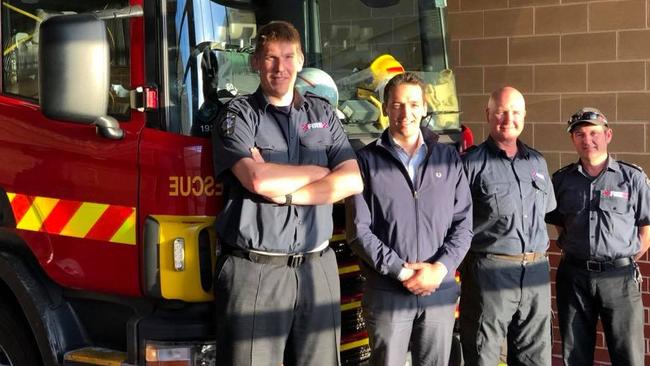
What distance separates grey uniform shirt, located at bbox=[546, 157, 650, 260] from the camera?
15.7 ft

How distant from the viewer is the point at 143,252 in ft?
12.2

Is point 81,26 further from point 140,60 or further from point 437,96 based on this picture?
point 437,96

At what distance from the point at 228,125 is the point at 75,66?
2.06 feet

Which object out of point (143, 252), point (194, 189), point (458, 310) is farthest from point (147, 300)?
point (458, 310)

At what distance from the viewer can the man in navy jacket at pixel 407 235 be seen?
13.0 feet

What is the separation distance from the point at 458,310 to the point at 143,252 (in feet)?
5.80

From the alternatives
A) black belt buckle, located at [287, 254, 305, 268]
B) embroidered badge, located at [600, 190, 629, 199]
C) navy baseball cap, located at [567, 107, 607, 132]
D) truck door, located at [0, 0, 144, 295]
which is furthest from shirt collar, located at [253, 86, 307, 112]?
embroidered badge, located at [600, 190, 629, 199]

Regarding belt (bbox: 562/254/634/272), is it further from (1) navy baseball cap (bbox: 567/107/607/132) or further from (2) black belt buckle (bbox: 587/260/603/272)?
(1) navy baseball cap (bbox: 567/107/607/132)

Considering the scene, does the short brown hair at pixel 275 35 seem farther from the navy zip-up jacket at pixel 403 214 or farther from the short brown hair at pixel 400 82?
the navy zip-up jacket at pixel 403 214

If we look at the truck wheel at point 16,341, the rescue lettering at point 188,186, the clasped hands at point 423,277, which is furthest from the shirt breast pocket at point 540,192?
the truck wheel at point 16,341

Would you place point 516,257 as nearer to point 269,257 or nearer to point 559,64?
point 269,257

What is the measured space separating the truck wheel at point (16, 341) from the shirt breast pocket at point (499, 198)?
2246 millimetres

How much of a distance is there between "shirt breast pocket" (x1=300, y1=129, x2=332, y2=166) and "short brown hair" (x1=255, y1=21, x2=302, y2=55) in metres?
0.39

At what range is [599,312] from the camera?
16.2ft
